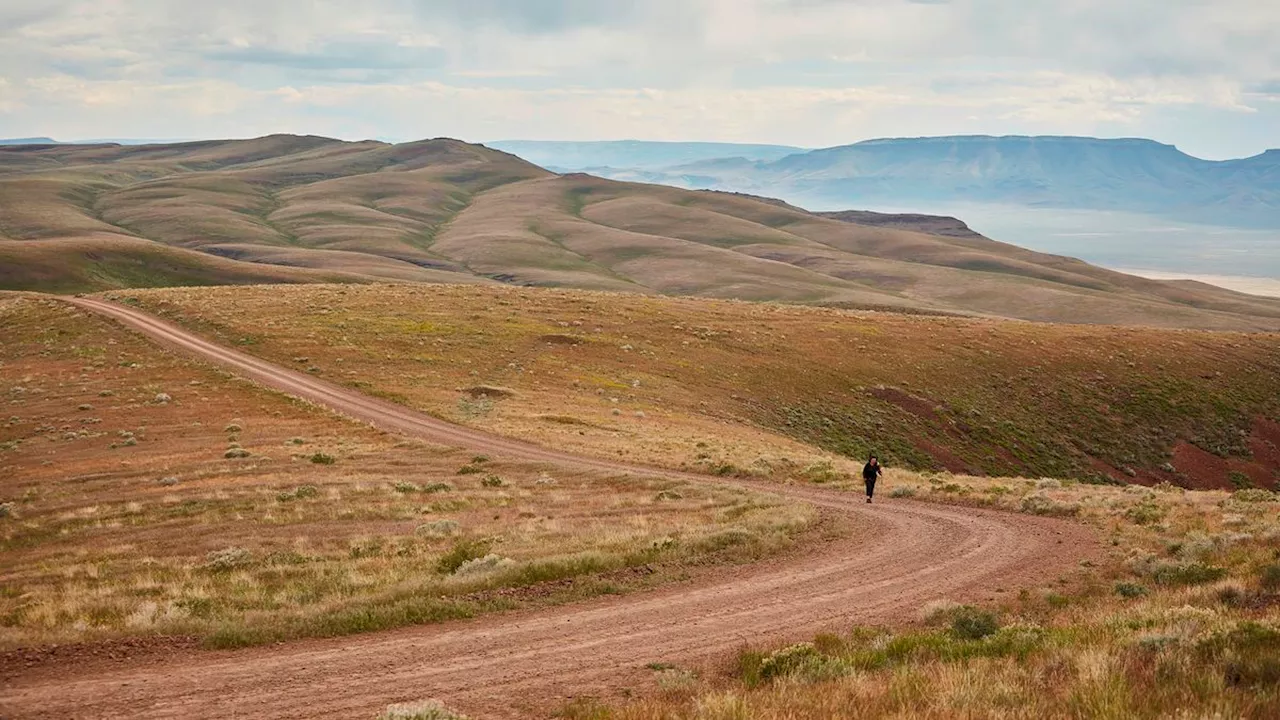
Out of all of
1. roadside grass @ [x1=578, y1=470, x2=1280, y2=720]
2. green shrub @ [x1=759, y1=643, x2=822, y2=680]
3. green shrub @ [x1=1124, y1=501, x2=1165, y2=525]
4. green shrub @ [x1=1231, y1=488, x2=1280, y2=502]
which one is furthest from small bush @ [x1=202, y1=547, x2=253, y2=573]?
green shrub @ [x1=1231, y1=488, x2=1280, y2=502]

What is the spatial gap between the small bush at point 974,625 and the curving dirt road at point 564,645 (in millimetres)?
1764

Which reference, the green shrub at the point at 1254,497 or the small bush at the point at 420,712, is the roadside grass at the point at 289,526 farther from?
the green shrub at the point at 1254,497

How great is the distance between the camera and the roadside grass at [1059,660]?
32.2 feet

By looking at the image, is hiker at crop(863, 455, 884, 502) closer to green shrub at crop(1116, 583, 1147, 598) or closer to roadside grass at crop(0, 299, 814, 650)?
roadside grass at crop(0, 299, 814, 650)

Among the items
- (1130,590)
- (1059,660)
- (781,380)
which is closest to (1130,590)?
(1130,590)

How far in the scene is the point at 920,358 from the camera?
76312mm

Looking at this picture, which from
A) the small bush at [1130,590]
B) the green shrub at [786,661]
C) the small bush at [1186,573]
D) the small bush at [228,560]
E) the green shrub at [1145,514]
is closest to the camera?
the green shrub at [786,661]

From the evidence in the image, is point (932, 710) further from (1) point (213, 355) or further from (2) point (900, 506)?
(1) point (213, 355)

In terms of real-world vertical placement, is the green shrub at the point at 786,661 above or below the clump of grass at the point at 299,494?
above

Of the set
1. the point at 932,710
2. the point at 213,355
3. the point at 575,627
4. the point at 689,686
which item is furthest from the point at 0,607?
the point at 213,355

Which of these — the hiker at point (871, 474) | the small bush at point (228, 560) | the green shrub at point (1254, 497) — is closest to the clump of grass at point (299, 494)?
the small bush at point (228, 560)

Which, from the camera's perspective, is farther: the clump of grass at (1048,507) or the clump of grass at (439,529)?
the clump of grass at (1048,507)

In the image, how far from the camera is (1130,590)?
18.2 m

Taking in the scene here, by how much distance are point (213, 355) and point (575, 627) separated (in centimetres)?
5115
